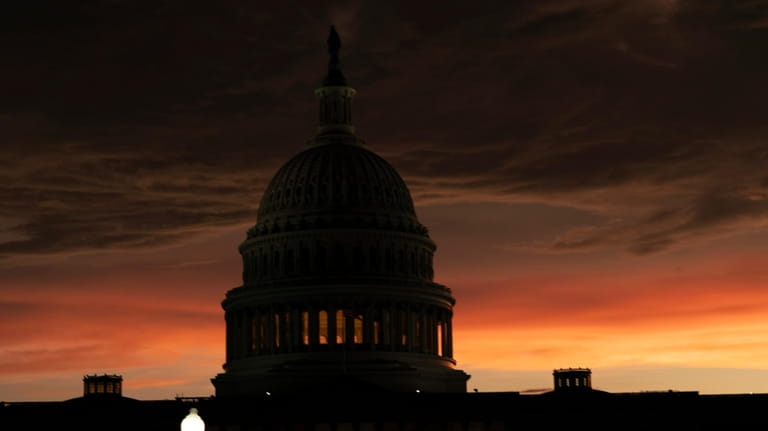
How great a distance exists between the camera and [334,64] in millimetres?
169125

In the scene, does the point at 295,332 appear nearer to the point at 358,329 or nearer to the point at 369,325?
the point at 358,329

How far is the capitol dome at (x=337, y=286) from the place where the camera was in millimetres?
150500

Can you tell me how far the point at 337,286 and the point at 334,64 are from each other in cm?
3021

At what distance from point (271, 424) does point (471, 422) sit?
18.5 m

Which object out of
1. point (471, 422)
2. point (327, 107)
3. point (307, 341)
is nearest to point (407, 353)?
point (307, 341)

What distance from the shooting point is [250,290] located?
156m

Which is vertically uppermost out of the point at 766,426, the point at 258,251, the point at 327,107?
the point at 327,107

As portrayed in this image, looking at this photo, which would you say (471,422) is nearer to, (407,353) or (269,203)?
(407,353)

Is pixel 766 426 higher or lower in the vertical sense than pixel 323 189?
lower

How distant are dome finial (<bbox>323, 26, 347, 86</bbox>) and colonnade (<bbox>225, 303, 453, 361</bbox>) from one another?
91.8ft

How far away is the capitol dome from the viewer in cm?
15050

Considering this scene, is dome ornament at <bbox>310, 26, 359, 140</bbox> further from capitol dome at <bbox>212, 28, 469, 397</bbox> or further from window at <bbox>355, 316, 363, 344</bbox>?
window at <bbox>355, 316, 363, 344</bbox>

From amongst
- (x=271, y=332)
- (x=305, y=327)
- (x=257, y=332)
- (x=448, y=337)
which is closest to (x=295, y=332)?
(x=305, y=327)

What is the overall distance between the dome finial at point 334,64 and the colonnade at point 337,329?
2797cm
